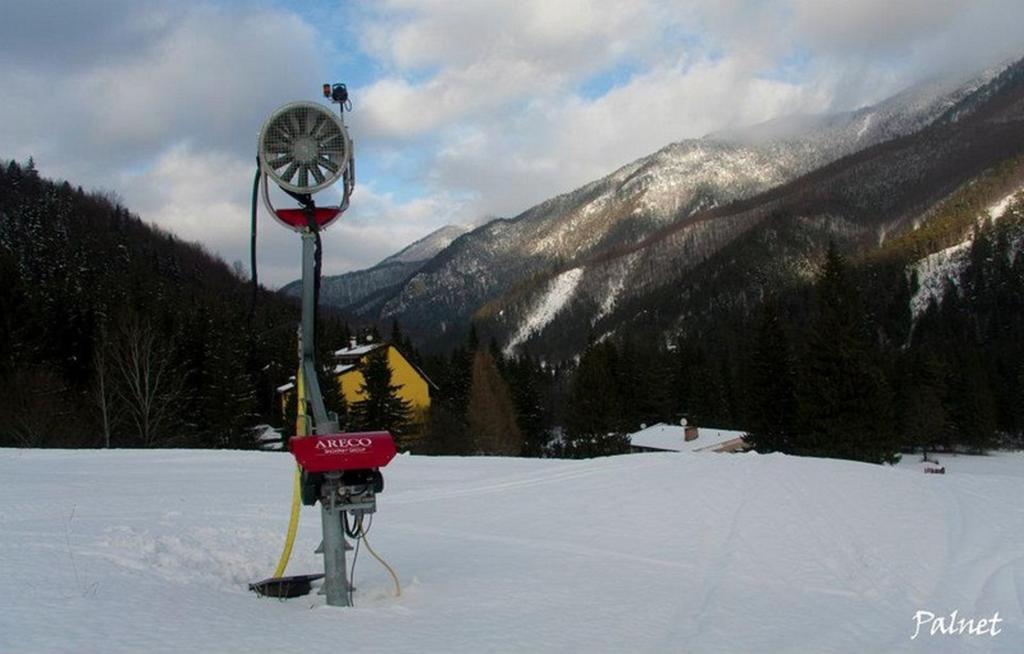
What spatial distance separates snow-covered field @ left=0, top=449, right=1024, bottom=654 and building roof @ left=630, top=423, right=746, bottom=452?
34.7m

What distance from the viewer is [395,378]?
58312mm

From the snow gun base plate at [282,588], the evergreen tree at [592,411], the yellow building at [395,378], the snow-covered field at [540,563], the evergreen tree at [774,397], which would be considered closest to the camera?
the snow-covered field at [540,563]

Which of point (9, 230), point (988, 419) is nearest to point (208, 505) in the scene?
point (988, 419)

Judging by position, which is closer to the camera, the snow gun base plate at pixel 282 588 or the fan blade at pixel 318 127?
the snow gun base plate at pixel 282 588

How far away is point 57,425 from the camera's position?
116 feet

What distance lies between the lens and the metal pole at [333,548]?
18.8 feet

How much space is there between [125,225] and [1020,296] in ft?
600

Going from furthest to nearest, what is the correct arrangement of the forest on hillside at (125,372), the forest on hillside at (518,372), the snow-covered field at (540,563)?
the forest on hillside at (518,372)
the forest on hillside at (125,372)
the snow-covered field at (540,563)

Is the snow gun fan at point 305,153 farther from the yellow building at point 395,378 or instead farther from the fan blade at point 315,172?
the yellow building at point 395,378

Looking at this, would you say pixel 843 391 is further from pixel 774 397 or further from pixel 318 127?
pixel 318 127

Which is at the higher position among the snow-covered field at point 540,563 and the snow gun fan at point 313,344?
the snow gun fan at point 313,344

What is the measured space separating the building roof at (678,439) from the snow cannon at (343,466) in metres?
43.5

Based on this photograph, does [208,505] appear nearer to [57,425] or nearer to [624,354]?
[57,425]

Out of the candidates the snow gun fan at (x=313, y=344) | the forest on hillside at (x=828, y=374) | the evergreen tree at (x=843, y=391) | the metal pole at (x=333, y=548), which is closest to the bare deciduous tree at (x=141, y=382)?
the forest on hillside at (x=828, y=374)
